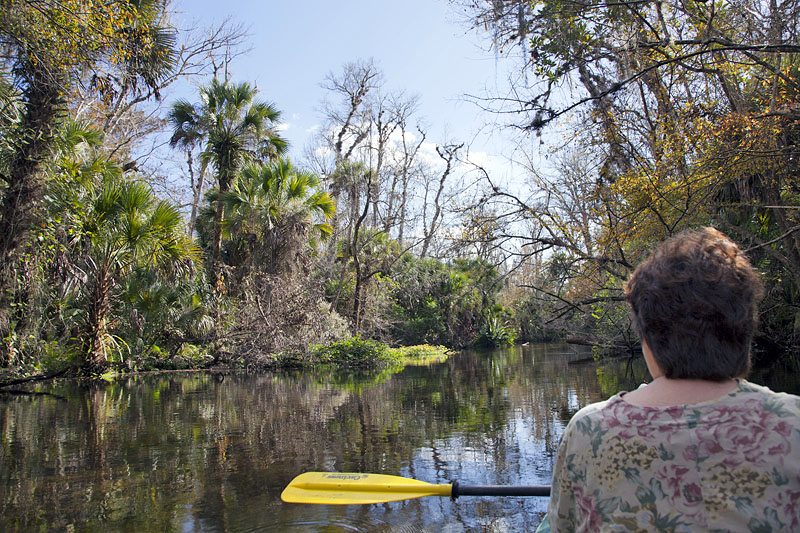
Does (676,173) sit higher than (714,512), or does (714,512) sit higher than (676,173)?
(676,173)

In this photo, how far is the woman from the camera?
124 cm

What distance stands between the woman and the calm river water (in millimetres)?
2908

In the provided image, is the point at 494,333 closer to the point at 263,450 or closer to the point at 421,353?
→ the point at 421,353

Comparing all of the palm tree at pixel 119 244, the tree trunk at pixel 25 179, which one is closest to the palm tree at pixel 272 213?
the palm tree at pixel 119 244

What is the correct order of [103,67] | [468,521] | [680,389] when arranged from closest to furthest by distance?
[680,389], [468,521], [103,67]

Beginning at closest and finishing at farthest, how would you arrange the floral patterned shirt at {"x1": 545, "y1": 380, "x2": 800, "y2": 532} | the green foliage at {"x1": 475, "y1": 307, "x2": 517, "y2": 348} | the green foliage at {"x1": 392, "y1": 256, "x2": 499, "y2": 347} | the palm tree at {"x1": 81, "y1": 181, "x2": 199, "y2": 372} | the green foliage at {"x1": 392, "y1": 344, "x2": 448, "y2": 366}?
1. the floral patterned shirt at {"x1": 545, "y1": 380, "x2": 800, "y2": 532}
2. the palm tree at {"x1": 81, "y1": 181, "x2": 199, "y2": 372}
3. the green foliage at {"x1": 392, "y1": 344, "x2": 448, "y2": 366}
4. the green foliage at {"x1": 392, "y1": 256, "x2": 499, "y2": 347}
5. the green foliage at {"x1": 475, "y1": 307, "x2": 517, "y2": 348}

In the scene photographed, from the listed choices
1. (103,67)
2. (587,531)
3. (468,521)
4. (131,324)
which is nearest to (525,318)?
(131,324)

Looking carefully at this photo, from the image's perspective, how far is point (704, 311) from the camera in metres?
1.39

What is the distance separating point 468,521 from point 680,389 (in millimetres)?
3170

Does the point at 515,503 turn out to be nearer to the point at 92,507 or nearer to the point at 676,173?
the point at 92,507

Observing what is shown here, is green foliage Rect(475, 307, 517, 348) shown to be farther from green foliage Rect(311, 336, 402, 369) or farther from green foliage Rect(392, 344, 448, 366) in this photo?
green foliage Rect(311, 336, 402, 369)

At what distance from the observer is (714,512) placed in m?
1.24

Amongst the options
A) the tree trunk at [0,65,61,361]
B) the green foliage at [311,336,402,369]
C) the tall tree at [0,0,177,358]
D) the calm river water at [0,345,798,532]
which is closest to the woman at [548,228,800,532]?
the calm river water at [0,345,798,532]

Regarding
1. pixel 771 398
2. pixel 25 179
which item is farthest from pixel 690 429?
pixel 25 179
